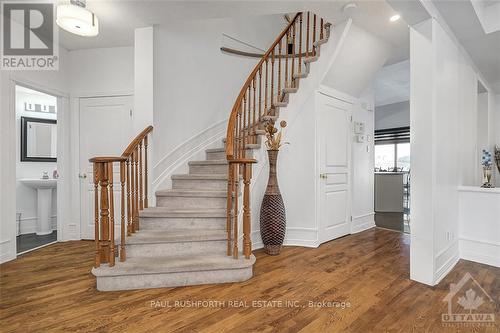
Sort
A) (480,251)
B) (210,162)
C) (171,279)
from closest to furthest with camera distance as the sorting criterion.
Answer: (171,279) < (480,251) < (210,162)

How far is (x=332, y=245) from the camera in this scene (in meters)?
3.43

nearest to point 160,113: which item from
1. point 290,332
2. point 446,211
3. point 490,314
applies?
point 290,332

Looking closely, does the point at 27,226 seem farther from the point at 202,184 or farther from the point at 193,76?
the point at 193,76

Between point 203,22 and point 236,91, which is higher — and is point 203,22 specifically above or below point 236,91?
above

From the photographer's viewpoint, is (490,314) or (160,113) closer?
(490,314)

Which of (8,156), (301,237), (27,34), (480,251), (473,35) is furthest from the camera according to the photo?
(301,237)

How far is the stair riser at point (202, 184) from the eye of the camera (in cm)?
327

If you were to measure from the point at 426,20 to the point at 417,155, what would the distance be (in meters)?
1.22

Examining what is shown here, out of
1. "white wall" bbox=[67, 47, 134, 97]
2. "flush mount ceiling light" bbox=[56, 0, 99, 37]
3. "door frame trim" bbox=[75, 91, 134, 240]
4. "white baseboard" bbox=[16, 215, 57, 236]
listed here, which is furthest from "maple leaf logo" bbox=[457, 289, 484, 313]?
"white baseboard" bbox=[16, 215, 57, 236]

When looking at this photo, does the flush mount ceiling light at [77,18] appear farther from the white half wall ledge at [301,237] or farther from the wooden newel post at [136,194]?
the white half wall ledge at [301,237]

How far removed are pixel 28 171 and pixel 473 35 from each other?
659 centimetres

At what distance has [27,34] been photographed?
315 cm

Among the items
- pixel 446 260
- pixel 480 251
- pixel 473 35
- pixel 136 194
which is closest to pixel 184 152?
pixel 136 194

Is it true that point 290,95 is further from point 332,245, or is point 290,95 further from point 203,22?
point 332,245
